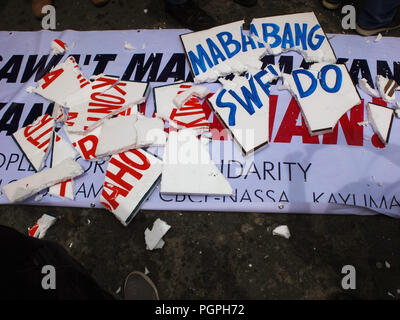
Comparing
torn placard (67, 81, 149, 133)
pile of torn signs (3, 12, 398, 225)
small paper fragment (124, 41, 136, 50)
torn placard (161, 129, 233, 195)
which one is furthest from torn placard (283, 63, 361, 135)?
small paper fragment (124, 41, 136, 50)

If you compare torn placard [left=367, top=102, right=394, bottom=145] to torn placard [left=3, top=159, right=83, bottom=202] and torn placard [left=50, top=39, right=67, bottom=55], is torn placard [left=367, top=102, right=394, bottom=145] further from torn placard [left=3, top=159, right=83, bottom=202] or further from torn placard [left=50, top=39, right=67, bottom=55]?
torn placard [left=50, top=39, right=67, bottom=55]

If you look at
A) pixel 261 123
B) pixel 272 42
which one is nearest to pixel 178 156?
pixel 261 123

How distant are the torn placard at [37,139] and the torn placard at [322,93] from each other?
1522 mm

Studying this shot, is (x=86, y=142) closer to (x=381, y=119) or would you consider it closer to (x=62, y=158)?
(x=62, y=158)

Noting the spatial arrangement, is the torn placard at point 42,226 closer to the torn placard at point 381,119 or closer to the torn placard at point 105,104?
the torn placard at point 105,104

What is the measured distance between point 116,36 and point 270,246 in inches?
72.3

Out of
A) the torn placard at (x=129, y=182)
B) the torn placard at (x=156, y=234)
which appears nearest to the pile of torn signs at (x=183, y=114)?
the torn placard at (x=129, y=182)

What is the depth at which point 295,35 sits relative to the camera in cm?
202

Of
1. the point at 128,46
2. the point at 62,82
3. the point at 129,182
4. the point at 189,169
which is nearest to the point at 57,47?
the point at 62,82

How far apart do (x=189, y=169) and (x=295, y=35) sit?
1.23 meters

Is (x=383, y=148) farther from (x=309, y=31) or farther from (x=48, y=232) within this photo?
(x=48, y=232)

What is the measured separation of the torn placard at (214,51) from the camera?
1.91 m

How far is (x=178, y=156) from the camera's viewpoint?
5.45 ft

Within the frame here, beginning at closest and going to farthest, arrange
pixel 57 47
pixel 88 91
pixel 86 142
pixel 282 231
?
1. pixel 282 231
2. pixel 86 142
3. pixel 88 91
4. pixel 57 47
